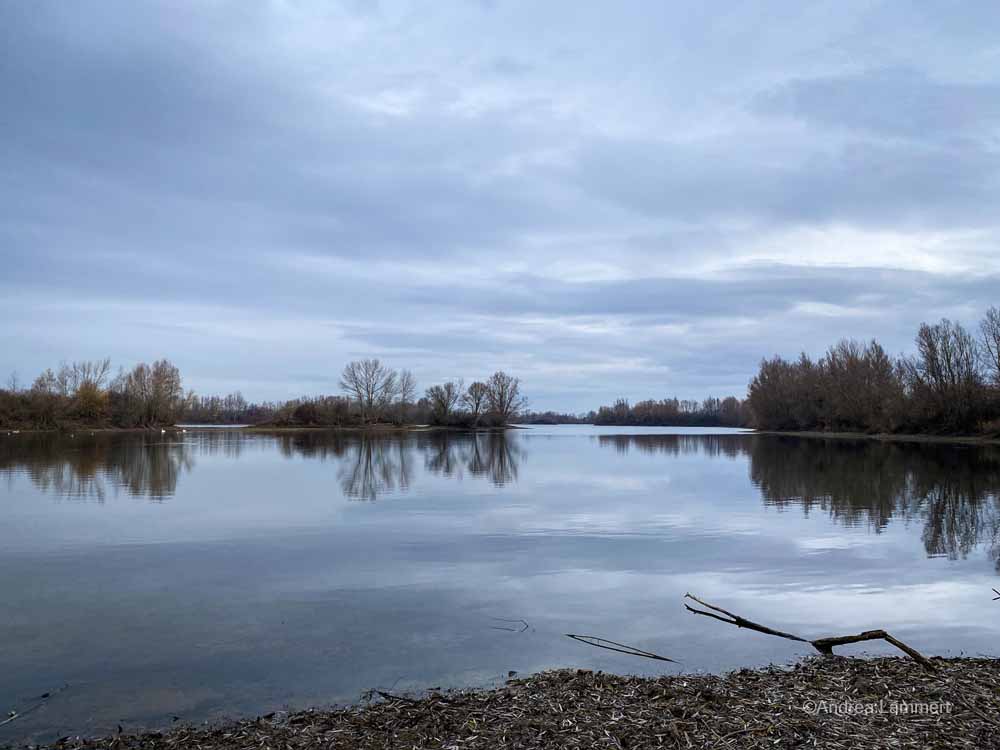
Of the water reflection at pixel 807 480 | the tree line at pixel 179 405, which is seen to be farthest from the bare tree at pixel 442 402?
the water reflection at pixel 807 480

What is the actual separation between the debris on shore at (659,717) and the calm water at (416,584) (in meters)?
0.61

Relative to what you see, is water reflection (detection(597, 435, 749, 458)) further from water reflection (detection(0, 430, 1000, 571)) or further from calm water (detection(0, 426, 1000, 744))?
calm water (detection(0, 426, 1000, 744))

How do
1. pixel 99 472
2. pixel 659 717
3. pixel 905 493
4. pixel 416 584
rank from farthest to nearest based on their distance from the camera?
pixel 99 472
pixel 905 493
pixel 416 584
pixel 659 717

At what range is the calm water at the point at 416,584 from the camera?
679cm

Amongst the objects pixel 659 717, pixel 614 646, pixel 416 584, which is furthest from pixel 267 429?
pixel 659 717

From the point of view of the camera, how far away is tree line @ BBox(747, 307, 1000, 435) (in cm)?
6338

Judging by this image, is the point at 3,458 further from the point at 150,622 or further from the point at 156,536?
the point at 150,622

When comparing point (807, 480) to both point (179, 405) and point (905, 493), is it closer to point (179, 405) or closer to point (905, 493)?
point (905, 493)

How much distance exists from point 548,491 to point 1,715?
18552mm

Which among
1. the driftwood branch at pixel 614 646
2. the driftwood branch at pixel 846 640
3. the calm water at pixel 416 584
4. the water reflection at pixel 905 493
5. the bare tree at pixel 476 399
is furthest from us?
the bare tree at pixel 476 399

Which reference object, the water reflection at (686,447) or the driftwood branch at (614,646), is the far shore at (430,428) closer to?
the water reflection at (686,447)

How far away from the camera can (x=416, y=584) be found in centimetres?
1035

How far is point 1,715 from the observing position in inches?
224

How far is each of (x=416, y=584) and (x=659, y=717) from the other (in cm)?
572
